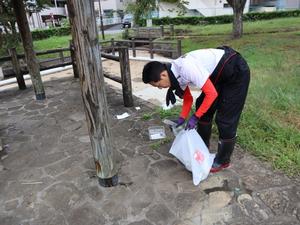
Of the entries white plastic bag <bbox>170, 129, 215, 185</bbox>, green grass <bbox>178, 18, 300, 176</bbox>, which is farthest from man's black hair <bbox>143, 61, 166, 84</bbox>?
green grass <bbox>178, 18, 300, 176</bbox>

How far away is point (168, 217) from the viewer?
2420 millimetres

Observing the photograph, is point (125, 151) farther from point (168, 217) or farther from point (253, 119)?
point (253, 119)

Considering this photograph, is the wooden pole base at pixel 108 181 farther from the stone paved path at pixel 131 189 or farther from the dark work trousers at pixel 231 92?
the dark work trousers at pixel 231 92

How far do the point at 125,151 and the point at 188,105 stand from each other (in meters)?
1.09

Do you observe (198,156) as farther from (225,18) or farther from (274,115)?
(225,18)

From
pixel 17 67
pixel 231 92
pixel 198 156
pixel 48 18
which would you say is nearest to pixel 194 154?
pixel 198 156

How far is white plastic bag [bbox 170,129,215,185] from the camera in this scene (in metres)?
2.73

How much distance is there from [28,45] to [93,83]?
12.0 feet

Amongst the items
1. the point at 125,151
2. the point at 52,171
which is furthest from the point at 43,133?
the point at 125,151

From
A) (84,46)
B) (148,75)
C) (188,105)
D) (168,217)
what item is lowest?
(168,217)

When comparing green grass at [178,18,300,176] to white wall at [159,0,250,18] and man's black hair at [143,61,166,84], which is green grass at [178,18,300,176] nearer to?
man's black hair at [143,61,166,84]

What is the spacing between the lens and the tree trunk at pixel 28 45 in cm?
517

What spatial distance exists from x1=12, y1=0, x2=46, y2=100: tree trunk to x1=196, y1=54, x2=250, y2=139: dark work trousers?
4.15 meters

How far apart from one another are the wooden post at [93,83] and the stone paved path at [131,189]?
25cm
